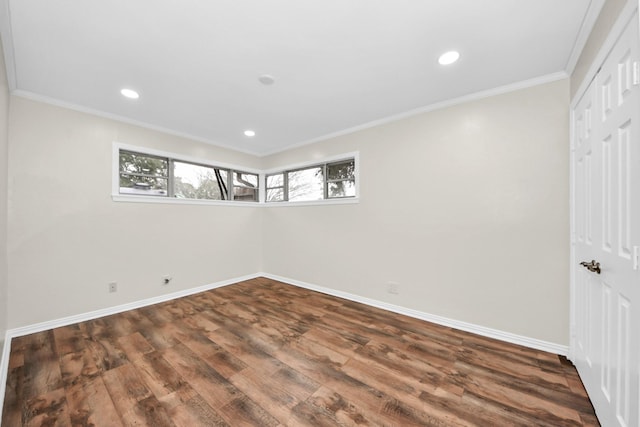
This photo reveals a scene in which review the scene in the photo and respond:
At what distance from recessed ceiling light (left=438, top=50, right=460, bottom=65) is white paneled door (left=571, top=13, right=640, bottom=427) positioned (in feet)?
2.96

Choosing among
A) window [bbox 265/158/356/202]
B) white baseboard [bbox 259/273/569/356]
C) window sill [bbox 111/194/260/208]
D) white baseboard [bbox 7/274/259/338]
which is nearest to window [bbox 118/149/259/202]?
window sill [bbox 111/194/260/208]

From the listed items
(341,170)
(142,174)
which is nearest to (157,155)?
(142,174)

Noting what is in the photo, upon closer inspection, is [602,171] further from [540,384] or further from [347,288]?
[347,288]

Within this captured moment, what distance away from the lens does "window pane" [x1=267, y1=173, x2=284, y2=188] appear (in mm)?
→ 4758

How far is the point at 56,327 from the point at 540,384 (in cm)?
468

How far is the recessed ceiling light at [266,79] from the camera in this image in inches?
88.2

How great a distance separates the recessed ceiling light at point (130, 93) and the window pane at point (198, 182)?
1249mm

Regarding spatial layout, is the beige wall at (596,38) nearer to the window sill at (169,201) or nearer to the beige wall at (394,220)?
the beige wall at (394,220)

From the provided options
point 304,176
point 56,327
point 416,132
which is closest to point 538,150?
point 416,132

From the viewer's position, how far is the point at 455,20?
1.61 m

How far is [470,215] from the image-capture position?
2.57m

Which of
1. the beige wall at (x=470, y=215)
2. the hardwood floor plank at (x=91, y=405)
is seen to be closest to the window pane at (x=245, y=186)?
the beige wall at (x=470, y=215)

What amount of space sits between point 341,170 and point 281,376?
115 inches

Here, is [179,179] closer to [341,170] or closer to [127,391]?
[341,170]
